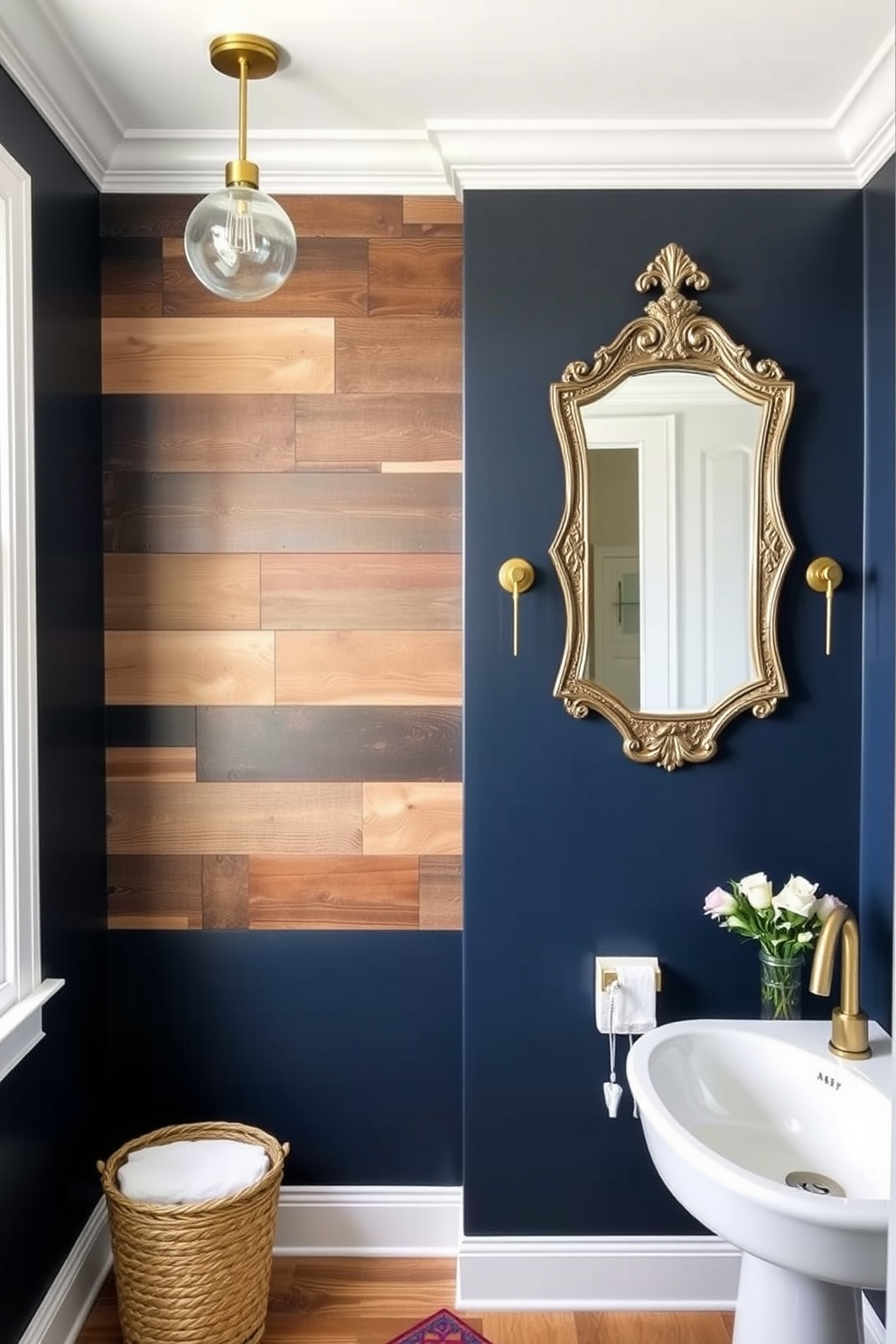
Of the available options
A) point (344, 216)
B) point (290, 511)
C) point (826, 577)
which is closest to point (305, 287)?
point (344, 216)

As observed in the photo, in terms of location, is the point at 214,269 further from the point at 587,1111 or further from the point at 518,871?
the point at 587,1111

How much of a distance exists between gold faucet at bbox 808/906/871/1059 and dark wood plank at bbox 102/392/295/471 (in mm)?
1435

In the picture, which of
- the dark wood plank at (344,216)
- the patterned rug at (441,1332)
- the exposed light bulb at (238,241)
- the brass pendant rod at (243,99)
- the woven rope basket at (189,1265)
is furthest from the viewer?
the dark wood plank at (344,216)

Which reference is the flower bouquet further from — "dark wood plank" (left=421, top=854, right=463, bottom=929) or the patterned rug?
the patterned rug

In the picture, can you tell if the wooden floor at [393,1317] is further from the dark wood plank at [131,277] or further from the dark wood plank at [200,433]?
the dark wood plank at [131,277]

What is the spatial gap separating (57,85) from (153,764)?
133 centimetres

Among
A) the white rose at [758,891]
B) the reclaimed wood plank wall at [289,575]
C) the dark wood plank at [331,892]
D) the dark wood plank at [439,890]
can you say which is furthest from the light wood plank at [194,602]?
the white rose at [758,891]

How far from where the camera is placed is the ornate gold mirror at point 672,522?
2055mm

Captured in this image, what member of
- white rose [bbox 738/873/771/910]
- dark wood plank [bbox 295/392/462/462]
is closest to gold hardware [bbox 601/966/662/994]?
white rose [bbox 738/873/771/910]

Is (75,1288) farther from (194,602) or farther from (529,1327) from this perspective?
(194,602)

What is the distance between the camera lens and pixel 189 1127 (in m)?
2.17

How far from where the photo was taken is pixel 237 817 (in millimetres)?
2291

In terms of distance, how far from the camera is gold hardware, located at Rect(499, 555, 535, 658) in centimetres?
206

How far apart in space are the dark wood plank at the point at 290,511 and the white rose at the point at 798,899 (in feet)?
3.26
